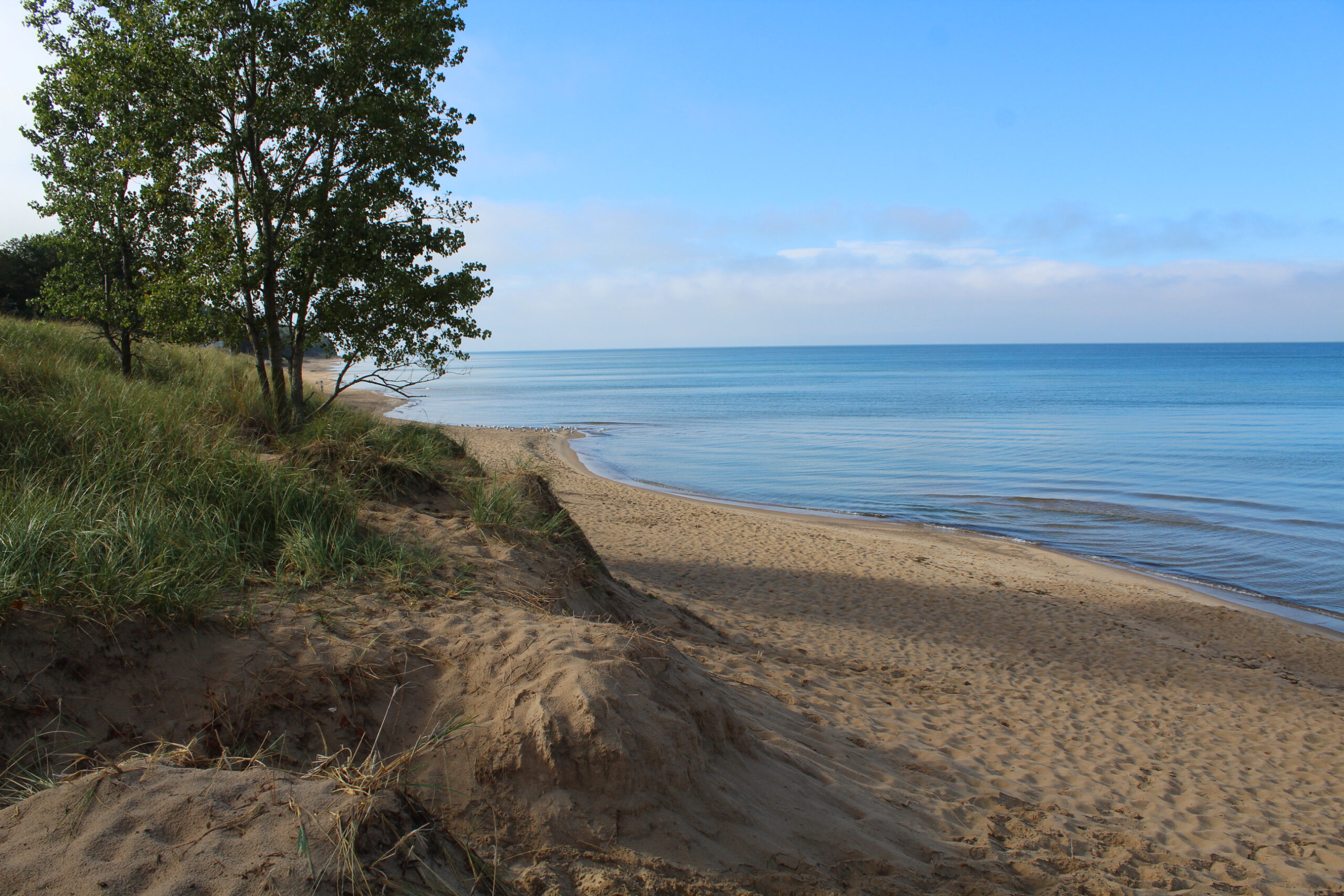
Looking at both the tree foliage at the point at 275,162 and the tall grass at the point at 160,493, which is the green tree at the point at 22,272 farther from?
the tall grass at the point at 160,493

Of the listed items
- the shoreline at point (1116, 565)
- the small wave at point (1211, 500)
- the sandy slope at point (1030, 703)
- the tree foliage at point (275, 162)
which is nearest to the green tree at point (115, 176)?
the tree foliage at point (275, 162)

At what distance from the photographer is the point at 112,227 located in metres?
11.3

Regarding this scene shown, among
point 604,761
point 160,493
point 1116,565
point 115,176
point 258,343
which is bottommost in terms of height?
point 1116,565

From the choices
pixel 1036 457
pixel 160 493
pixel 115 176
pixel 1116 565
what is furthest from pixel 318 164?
pixel 1036 457

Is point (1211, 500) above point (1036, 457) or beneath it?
beneath

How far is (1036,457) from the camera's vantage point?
97.5 ft

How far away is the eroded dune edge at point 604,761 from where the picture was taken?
2486 mm

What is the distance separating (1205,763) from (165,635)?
329 inches

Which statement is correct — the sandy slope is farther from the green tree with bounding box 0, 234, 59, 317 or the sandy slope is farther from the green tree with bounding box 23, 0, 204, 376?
the green tree with bounding box 0, 234, 59, 317

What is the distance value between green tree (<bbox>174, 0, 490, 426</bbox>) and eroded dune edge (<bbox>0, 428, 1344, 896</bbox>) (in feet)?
13.0

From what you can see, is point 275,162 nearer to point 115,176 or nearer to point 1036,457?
point 115,176

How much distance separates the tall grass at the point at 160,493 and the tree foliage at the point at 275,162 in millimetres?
1737

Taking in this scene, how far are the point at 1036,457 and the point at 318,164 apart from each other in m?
27.8

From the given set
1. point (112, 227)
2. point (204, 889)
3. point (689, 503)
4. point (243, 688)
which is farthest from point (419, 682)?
point (689, 503)
